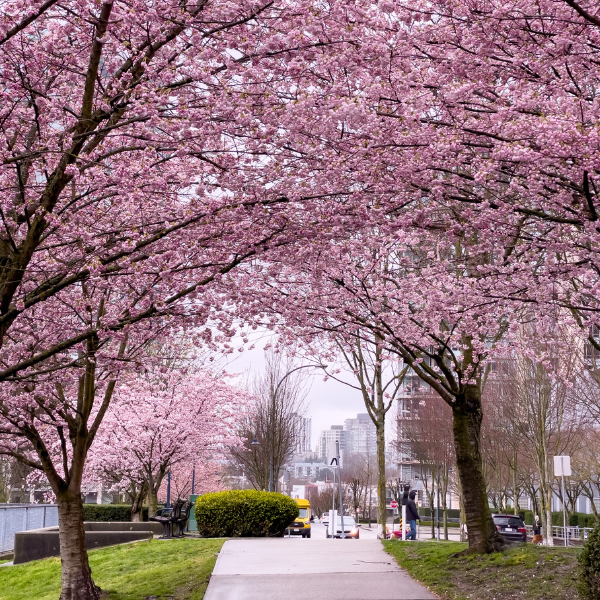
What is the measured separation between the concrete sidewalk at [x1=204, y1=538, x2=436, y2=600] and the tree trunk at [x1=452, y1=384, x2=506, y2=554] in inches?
56.9

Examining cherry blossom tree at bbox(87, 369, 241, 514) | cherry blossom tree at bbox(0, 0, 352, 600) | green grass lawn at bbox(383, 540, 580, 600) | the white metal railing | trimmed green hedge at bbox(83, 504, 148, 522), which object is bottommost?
trimmed green hedge at bbox(83, 504, 148, 522)

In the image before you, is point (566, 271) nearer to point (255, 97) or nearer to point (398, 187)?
point (398, 187)

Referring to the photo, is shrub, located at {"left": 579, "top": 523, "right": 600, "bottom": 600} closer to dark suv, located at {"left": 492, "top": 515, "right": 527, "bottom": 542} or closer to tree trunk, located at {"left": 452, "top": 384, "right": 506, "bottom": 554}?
tree trunk, located at {"left": 452, "top": 384, "right": 506, "bottom": 554}

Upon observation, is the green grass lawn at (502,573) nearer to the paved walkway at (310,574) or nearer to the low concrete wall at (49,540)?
the paved walkway at (310,574)

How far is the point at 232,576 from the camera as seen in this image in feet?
34.0

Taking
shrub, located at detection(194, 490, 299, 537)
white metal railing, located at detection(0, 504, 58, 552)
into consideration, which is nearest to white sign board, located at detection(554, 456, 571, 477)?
shrub, located at detection(194, 490, 299, 537)

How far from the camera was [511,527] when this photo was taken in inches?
1090

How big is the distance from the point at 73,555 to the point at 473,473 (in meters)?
6.50

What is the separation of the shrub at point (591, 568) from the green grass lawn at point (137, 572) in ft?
15.8

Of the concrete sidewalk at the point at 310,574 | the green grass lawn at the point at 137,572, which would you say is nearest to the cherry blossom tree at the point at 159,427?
the green grass lawn at the point at 137,572

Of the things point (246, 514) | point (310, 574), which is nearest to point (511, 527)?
point (246, 514)

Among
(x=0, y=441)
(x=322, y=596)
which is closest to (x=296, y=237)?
(x=322, y=596)

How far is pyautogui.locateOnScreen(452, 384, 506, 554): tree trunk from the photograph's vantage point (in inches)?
431

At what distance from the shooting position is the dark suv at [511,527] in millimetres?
27192
